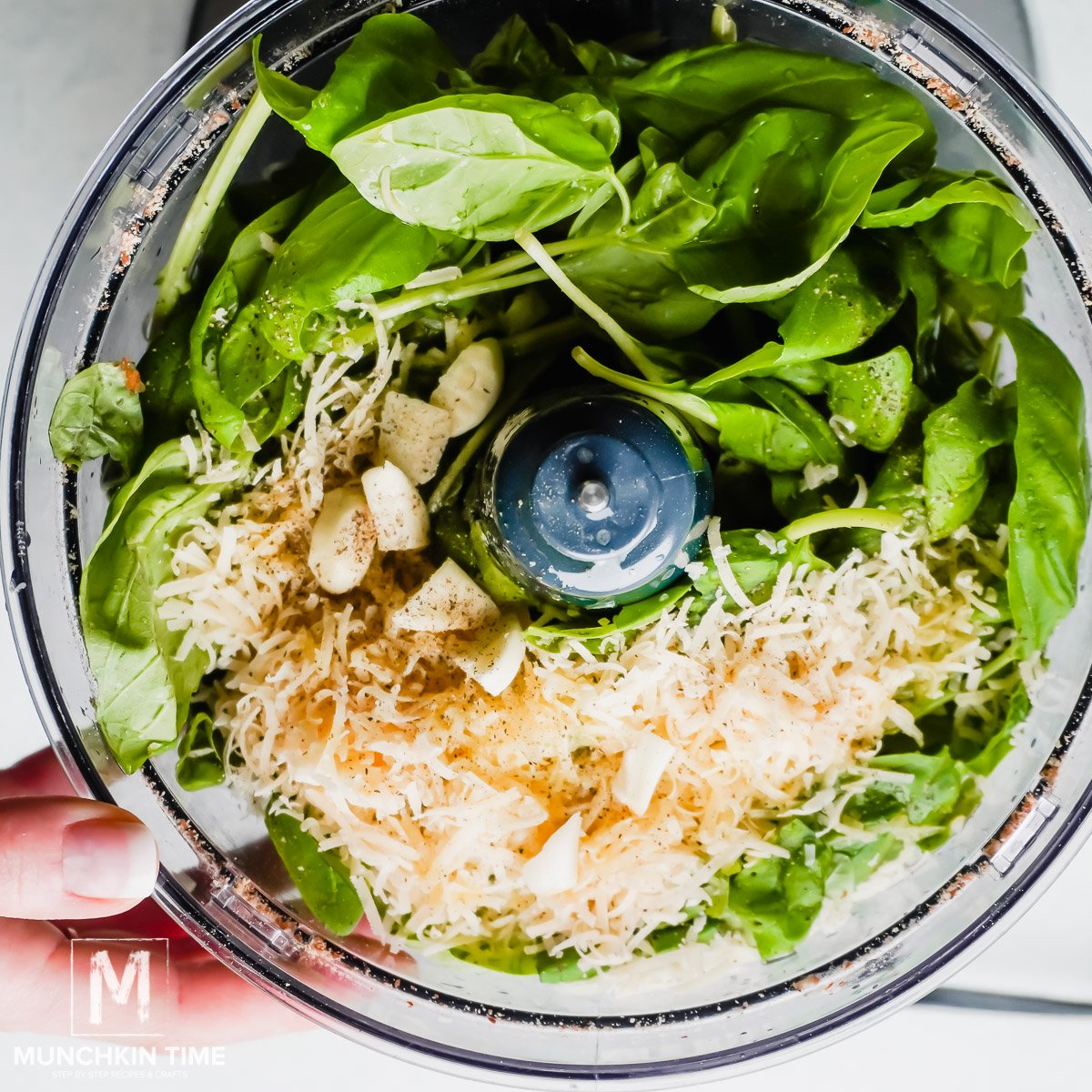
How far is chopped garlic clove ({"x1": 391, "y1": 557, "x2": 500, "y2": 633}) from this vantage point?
0.76m

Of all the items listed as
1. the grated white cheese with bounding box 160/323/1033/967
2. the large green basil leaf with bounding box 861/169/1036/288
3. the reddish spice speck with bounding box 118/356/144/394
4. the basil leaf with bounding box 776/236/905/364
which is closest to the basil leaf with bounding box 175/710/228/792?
the grated white cheese with bounding box 160/323/1033/967

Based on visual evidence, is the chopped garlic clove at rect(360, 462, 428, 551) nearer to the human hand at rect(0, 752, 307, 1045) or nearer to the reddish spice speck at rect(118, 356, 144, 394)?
the reddish spice speck at rect(118, 356, 144, 394)

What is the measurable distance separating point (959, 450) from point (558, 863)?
0.45 m

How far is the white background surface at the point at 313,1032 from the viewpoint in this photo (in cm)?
93

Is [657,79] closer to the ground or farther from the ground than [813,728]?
farther from the ground

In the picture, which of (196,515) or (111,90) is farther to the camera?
(111,90)

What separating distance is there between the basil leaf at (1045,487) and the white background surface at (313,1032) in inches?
14.8

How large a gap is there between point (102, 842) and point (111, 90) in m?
0.72

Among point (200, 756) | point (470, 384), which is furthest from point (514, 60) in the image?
point (200, 756)

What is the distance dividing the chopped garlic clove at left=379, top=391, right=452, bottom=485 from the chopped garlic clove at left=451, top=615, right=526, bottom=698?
0.45 ft

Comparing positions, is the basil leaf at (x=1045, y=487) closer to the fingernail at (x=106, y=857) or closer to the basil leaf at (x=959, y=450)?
the basil leaf at (x=959, y=450)

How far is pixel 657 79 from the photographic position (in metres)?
0.70

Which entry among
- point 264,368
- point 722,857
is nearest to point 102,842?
point 264,368

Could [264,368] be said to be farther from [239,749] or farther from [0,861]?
[0,861]
